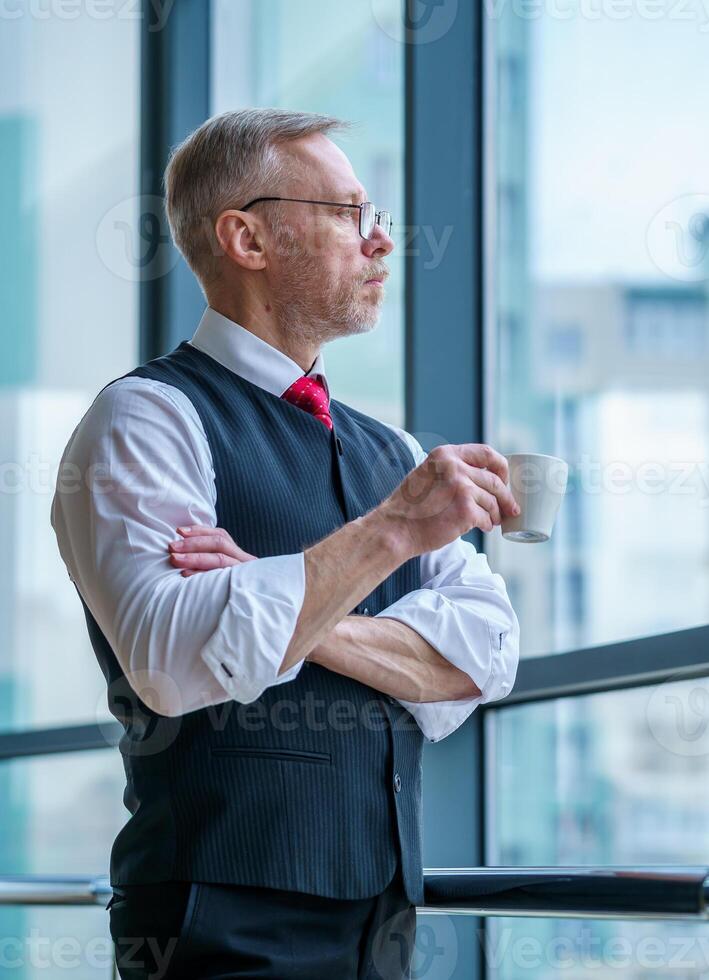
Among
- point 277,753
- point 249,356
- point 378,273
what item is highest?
point 378,273

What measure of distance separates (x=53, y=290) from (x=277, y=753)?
2.70 m

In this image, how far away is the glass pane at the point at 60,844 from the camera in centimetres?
353

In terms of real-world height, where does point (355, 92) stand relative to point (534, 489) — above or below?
above

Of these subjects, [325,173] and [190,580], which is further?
[325,173]

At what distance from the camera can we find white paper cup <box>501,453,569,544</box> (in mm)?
1353

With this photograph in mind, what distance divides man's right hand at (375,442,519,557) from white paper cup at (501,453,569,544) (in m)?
0.04

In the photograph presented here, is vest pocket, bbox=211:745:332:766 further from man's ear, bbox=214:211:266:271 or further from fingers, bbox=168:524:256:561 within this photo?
man's ear, bbox=214:211:266:271

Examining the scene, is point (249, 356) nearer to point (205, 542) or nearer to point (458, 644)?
point (205, 542)

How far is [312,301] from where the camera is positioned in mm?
1701

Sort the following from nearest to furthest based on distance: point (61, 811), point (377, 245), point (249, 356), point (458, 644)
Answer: point (458, 644), point (249, 356), point (377, 245), point (61, 811)

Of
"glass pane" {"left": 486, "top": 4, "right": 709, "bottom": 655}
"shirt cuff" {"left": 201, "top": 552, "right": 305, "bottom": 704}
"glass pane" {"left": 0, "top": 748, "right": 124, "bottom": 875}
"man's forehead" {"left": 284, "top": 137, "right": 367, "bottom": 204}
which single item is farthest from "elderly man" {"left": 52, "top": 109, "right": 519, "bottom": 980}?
"glass pane" {"left": 0, "top": 748, "right": 124, "bottom": 875}

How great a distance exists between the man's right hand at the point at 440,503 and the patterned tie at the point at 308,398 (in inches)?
13.2

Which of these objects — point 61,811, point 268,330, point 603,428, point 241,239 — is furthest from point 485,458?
point 61,811

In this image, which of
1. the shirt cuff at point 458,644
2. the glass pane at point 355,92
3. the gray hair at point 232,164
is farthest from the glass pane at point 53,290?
the shirt cuff at point 458,644
